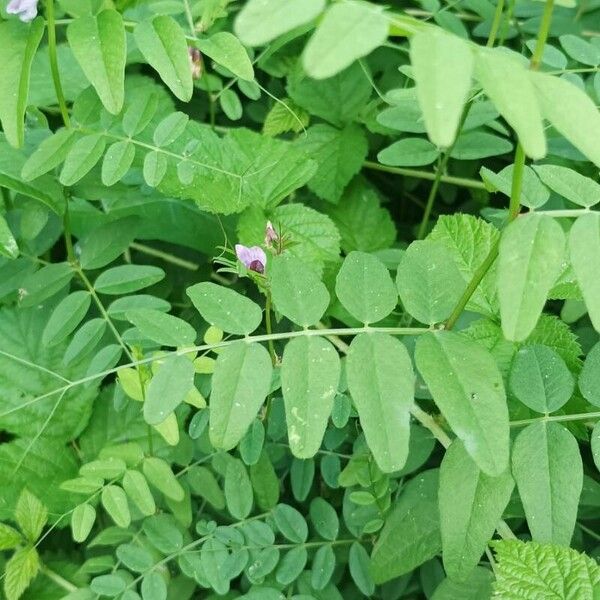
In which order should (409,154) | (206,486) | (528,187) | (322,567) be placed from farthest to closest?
(409,154)
(206,486)
(322,567)
(528,187)

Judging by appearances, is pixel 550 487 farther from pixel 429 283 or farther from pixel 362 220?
pixel 362 220

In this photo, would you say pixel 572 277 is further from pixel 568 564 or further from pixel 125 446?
pixel 125 446

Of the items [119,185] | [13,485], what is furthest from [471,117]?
[13,485]

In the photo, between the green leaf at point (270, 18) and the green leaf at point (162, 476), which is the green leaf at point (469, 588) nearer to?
the green leaf at point (162, 476)

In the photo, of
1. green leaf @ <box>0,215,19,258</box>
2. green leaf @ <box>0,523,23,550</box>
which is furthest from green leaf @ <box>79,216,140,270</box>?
green leaf @ <box>0,523,23,550</box>

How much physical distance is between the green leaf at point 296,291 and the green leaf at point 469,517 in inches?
10.0

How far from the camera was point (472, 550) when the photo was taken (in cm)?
99

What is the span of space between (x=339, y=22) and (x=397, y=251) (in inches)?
33.6

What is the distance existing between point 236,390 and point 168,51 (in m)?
0.48

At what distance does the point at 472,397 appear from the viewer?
92cm

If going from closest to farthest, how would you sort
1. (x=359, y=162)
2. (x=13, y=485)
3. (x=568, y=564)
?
(x=568, y=564), (x=13, y=485), (x=359, y=162)

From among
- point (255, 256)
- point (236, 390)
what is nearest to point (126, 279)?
point (255, 256)

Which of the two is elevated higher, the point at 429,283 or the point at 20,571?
the point at 429,283

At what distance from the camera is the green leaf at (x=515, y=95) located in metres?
0.70
